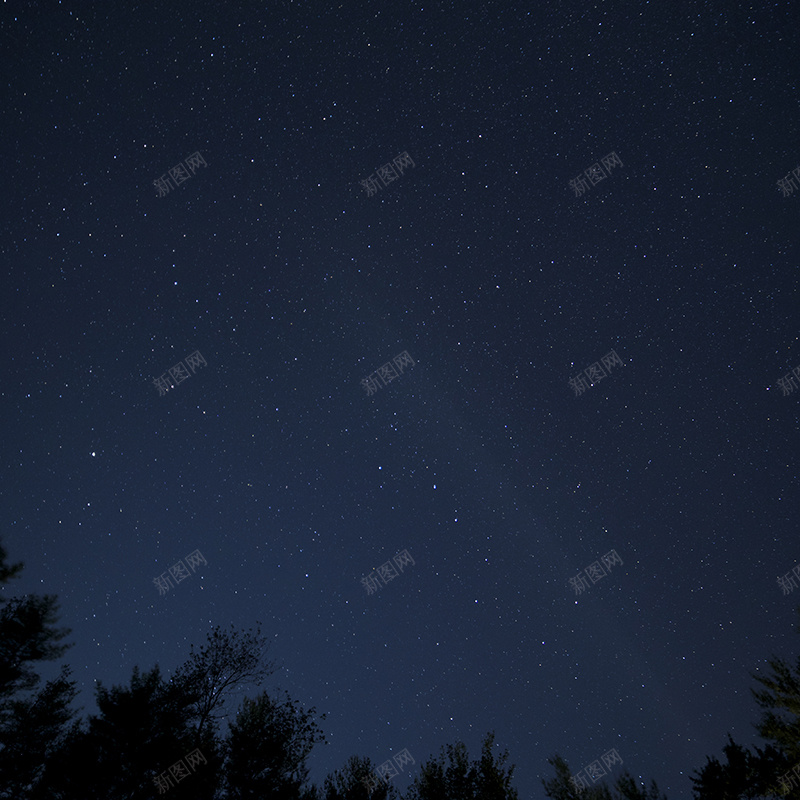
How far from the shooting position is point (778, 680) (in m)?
14.8

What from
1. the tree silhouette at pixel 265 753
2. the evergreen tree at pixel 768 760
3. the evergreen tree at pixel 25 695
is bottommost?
the evergreen tree at pixel 768 760

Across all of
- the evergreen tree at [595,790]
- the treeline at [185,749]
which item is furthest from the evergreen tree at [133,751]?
the evergreen tree at [595,790]

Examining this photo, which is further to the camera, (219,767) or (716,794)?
(716,794)

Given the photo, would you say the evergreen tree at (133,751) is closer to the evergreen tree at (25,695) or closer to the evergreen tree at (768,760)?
the evergreen tree at (25,695)

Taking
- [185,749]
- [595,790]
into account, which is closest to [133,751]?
[185,749]

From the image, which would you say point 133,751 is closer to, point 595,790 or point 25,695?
point 25,695

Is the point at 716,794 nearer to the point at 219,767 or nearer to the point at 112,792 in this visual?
the point at 219,767

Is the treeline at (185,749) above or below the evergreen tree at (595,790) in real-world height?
above

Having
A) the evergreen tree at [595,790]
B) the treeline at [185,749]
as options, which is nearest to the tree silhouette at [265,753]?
the treeline at [185,749]

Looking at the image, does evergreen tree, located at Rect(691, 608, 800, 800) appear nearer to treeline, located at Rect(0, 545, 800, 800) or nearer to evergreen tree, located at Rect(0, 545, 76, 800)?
treeline, located at Rect(0, 545, 800, 800)

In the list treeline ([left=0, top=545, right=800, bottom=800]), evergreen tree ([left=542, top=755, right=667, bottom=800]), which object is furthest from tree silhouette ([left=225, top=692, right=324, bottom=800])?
evergreen tree ([left=542, top=755, right=667, bottom=800])

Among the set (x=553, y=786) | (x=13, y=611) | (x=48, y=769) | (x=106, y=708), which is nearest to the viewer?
(x=48, y=769)

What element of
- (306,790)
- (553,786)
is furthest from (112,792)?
(553,786)

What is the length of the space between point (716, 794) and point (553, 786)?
6073 millimetres
